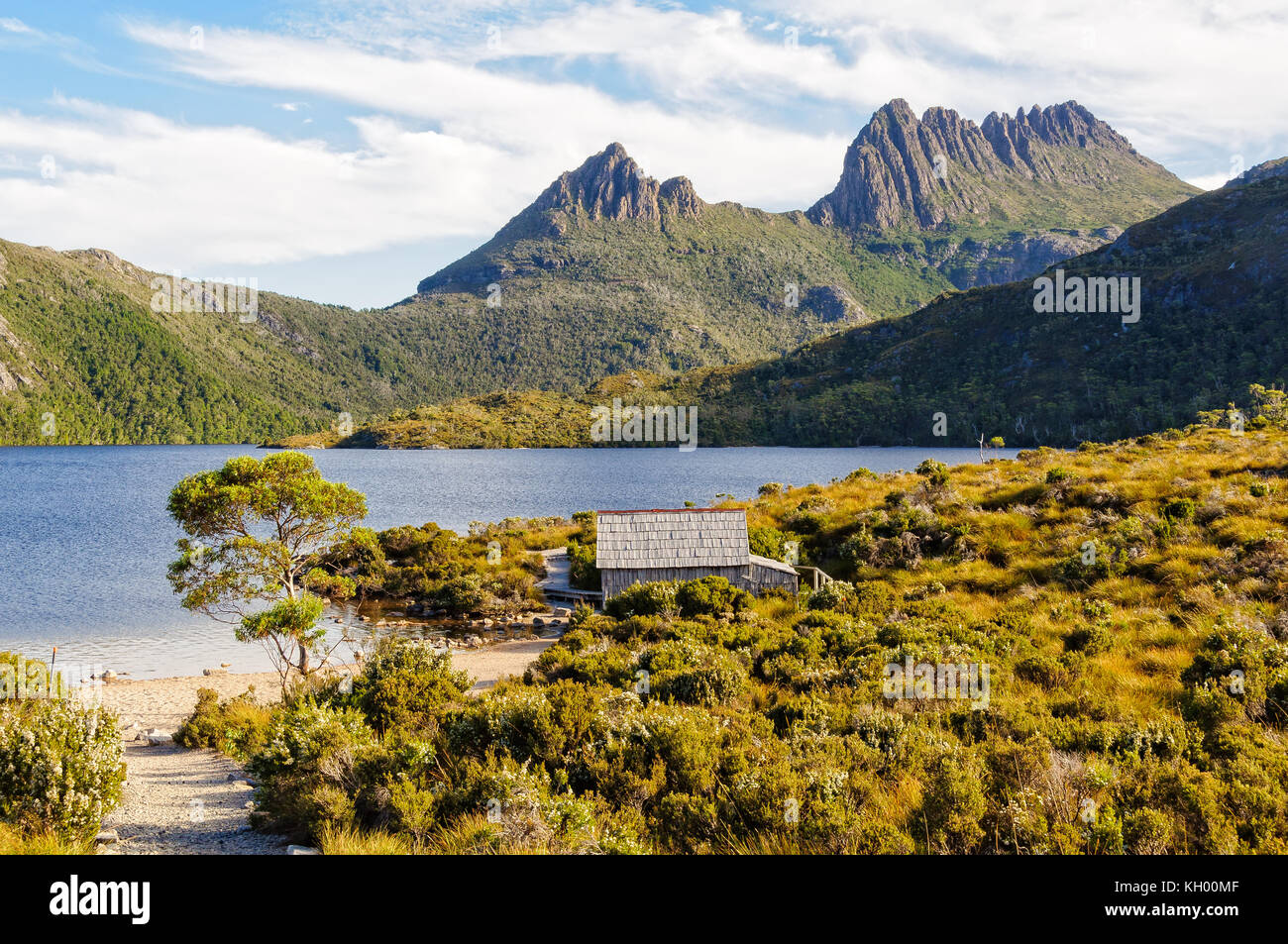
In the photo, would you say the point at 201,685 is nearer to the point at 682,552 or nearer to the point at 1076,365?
the point at 682,552

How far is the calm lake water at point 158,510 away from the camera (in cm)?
2742

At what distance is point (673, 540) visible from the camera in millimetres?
25906

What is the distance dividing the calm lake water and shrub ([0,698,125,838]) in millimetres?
16001

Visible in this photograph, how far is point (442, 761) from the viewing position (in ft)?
33.3

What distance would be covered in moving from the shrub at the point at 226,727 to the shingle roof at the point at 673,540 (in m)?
12.6

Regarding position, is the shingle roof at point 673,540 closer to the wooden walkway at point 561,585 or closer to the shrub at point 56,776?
the wooden walkway at point 561,585

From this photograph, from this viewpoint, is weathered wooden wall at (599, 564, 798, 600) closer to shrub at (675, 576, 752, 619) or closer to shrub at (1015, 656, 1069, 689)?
shrub at (675, 576, 752, 619)

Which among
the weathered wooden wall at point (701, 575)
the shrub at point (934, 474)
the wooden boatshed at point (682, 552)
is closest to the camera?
the weathered wooden wall at point (701, 575)

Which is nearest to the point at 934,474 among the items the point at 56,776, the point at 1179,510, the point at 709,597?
the point at 1179,510

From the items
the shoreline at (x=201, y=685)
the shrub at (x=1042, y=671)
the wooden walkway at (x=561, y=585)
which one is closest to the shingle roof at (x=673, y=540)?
the wooden walkway at (x=561, y=585)
